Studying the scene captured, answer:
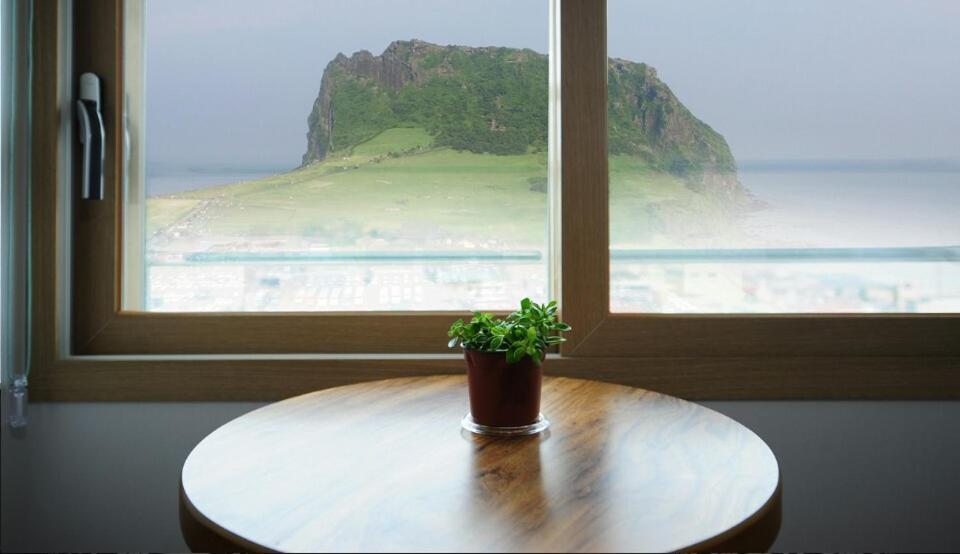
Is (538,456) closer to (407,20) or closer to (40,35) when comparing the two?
(407,20)

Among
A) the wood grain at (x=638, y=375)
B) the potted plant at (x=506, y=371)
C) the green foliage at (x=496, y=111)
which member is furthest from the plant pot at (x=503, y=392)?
the green foliage at (x=496, y=111)

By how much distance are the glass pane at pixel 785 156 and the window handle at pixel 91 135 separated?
3.52ft

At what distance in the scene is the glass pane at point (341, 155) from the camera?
1.71 meters

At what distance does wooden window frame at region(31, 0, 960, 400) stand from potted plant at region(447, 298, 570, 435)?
0.49 metres

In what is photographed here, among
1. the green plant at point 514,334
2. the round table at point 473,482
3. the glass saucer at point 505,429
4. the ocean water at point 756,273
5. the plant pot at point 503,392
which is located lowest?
the round table at point 473,482

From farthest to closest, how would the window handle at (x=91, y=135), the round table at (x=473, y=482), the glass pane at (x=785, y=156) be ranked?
the glass pane at (x=785, y=156) < the window handle at (x=91, y=135) < the round table at (x=473, y=482)

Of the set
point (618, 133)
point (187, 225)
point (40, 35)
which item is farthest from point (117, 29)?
point (618, 133)

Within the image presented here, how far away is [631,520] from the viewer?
79 cm

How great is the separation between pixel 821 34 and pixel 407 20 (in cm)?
90

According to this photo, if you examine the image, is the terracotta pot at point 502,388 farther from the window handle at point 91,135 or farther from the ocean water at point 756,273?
the window handle at point 91,135

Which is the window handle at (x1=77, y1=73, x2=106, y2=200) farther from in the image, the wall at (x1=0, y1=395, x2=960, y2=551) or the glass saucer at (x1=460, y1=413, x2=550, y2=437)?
the glass saucer at (x1=460, y1=413, x2=550, y2=437)

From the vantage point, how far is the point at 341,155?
5.70ft

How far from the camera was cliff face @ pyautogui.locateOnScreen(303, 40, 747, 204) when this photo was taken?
171 centimetres

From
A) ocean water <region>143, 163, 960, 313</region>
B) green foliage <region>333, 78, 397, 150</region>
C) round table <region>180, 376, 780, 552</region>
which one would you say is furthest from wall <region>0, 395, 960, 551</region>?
green foliage <region>333, 78, 397, 150</region>
